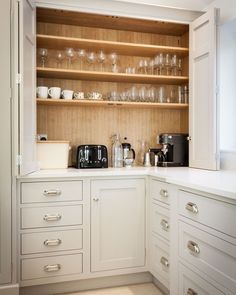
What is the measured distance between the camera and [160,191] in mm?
2227

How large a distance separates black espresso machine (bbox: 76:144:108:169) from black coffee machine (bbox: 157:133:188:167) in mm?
546

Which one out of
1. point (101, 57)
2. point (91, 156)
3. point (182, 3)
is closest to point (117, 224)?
point (91, 156)

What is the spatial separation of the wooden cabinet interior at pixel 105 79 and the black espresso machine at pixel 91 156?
23 centimetres

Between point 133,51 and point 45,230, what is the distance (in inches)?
69.5

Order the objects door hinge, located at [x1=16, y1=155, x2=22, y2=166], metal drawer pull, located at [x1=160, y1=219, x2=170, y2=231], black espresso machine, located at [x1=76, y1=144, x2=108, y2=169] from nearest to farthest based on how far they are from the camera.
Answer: door hinge, located at [x1=16, y1=155, x2=22, y2=166] → metal drawer pull, located at [x1=160, y1=219, x2=170, y2=231] → black espresso machine, located at [x1=76, y1=144, x2=108, y2=169]

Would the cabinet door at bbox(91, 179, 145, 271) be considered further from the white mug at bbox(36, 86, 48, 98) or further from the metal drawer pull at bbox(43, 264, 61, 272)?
the white mug at bbox(36, 86, 48, 98)

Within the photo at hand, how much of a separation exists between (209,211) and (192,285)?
48 centimetres

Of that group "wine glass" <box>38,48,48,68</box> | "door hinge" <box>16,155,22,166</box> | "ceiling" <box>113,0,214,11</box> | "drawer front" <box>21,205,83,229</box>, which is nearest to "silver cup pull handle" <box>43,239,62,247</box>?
"drawer front" <box>21,205,83,229</box>

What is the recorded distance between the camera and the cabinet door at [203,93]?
7.93 ft

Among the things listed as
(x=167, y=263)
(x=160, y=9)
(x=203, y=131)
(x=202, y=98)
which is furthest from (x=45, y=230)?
(x=160, y=9)

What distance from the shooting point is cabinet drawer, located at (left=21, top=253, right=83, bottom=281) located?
2.18 metres

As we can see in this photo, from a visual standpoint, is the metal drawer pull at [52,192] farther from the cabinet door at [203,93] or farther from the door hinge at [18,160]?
the cabinet door at [203,93]

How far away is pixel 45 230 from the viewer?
7.26 ft

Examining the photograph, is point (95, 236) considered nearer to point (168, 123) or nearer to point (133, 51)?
point (168, 123)
